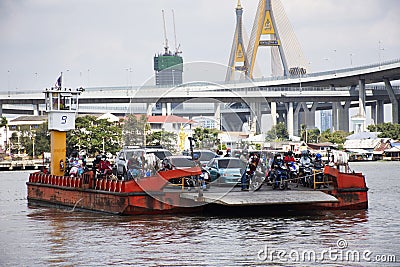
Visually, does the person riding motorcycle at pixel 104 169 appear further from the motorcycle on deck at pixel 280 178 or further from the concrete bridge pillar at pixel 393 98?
the concrete bridge pillar at pixel 393 98

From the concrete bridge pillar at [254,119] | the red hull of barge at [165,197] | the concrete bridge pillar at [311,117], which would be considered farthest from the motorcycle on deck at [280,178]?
the concrete bridge pillar at [311,117]

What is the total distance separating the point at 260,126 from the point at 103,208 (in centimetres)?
794

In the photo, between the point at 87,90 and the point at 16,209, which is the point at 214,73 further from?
the point at 87,90

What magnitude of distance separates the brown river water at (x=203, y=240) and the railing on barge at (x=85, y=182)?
1.15 m

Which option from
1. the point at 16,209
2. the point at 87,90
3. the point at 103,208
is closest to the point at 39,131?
the point at 87,90

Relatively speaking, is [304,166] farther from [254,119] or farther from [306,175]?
[254,119]

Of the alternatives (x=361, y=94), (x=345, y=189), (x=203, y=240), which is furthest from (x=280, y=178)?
(x=361, y=94)

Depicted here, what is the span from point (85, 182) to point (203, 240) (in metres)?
9.82

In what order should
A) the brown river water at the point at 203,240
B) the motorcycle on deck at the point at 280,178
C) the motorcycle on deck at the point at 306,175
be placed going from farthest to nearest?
the motorcycle on deck at the point at 306,175 → the motorcycle on deck at the point at 280,178 → the brown river water at the point at 203,240

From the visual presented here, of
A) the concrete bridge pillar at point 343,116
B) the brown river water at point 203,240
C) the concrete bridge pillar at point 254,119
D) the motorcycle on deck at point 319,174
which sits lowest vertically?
the brown river water at point 203,240

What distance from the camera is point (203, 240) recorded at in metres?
24.5

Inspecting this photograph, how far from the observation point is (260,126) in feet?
113

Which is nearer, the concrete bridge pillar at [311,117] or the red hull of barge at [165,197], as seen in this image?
the red hull of barge at [165,197]

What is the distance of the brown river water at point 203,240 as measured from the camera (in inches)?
846
